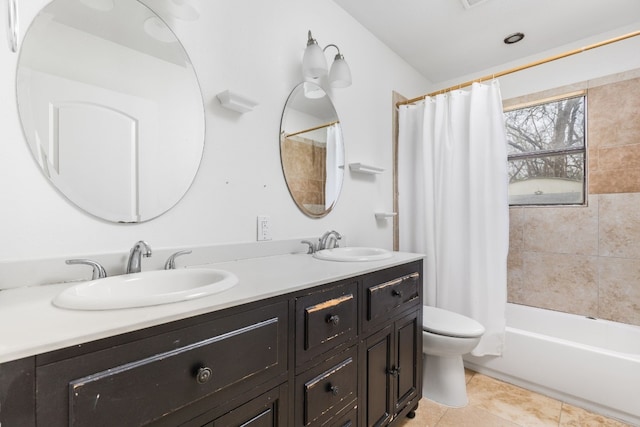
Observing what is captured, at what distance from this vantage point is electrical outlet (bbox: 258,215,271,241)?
1.49 m

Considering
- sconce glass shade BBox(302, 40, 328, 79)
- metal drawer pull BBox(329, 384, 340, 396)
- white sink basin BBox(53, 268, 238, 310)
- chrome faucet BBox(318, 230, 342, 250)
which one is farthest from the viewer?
chrome faucet BBox(318, 230, 342, 250)

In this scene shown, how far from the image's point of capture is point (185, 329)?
0.69 m

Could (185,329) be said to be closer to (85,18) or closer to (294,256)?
(294,256)

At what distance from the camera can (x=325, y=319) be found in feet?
3.44

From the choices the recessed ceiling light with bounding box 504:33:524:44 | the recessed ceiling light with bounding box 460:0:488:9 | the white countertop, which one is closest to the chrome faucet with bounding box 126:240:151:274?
the white countertop

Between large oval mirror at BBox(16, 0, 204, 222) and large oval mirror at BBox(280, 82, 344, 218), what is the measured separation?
1.70 feet

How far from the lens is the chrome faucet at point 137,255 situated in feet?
3.42

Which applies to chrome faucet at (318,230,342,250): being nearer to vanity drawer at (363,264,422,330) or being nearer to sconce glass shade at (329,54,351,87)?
vanity drawer at (363,264,422,330)

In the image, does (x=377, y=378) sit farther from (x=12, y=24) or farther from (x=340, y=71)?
(x=12, y=24)

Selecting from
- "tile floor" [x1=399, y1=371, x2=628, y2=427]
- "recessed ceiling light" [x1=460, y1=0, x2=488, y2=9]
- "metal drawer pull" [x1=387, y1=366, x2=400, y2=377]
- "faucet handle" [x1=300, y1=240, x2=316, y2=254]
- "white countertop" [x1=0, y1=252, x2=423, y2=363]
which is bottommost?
"tile floor" [x1=399, y1=371, x2=628, y2=427]

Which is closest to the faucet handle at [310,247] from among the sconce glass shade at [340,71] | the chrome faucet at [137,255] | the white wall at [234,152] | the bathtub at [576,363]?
the white wall at [234,152]

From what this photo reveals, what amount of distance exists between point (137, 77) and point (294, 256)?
3.31 feet

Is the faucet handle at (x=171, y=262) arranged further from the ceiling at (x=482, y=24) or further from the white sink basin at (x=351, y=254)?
the ceiling at (x=482, y=24)

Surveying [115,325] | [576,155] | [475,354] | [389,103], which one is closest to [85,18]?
[115,325]
